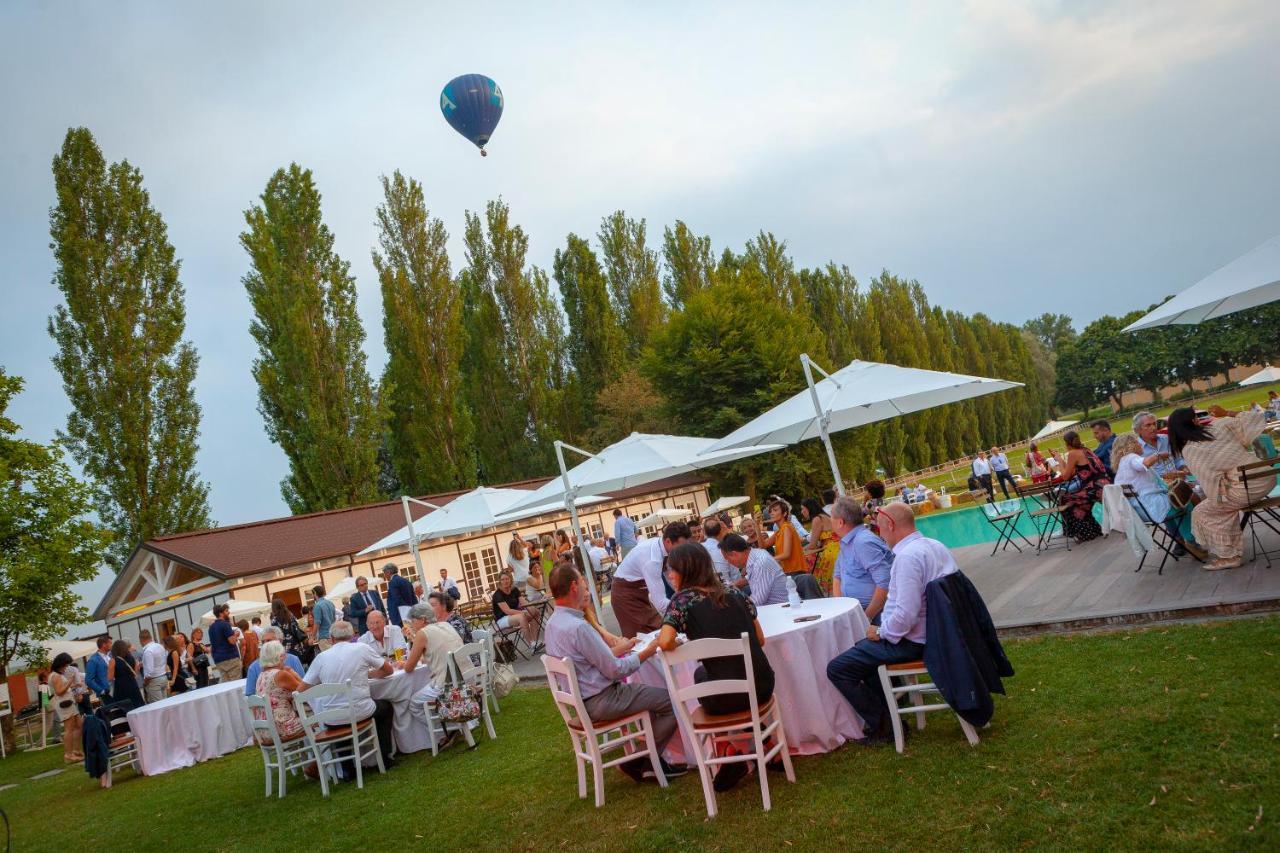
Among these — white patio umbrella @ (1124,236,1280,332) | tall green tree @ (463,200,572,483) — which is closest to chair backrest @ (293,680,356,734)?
white patio umbrella @ (1124,236,1280,332)

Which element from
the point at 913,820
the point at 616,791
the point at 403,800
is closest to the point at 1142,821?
the point at 913,820

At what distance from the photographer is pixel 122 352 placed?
25641 mm

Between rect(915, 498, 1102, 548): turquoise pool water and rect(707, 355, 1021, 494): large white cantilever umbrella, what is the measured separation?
5.69m

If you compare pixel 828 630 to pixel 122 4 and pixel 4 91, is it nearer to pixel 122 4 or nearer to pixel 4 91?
pixel 122 4

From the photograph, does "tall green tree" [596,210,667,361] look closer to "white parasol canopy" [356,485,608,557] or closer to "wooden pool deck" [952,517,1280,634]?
"white parasol canopy" [356,485,608,557]

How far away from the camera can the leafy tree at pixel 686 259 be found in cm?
4028

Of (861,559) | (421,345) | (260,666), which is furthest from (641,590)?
(421,345)

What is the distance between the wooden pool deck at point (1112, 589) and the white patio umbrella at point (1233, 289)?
7.07 feet

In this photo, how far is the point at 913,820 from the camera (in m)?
3.58

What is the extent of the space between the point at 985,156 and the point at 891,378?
16.3m

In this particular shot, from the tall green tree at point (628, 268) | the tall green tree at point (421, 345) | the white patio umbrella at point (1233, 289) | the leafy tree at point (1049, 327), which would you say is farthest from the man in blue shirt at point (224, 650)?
the leafy tree at point (1049, 327)

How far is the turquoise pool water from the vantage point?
53.3ft

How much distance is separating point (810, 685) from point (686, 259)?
1457 inches

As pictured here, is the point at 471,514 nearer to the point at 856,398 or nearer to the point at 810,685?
the point at 856,398
